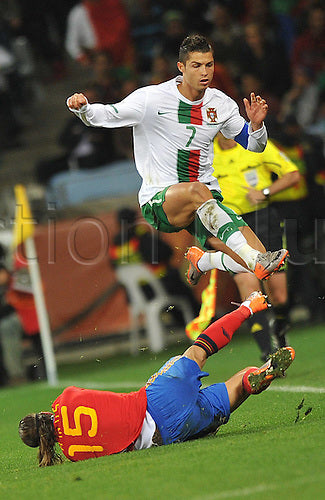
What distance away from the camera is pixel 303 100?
13.4 m

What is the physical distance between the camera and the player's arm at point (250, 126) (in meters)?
6.55

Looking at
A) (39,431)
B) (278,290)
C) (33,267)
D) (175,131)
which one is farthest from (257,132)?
(33,267)

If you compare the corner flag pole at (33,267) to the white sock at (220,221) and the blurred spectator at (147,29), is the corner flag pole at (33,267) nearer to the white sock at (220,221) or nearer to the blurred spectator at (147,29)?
the white sock at (220,221)

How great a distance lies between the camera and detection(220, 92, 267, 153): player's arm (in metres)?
6.55

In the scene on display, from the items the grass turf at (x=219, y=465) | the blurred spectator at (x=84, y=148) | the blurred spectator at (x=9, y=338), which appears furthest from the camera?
the blurred spectator at (x=84, y=148)

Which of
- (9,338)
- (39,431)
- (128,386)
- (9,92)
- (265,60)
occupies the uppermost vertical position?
(265,60)

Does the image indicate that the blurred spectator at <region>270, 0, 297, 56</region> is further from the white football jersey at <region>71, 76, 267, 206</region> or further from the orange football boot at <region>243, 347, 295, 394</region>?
the orange football boot at <region>243, 347, 295, 394</region>

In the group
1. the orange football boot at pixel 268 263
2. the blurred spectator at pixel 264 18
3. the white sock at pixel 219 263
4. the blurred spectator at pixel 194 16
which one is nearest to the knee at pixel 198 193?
the orange football boot at pixel 268 263

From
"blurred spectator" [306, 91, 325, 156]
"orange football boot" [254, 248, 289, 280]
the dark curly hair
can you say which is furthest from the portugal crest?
"blurred spectator" [306, 91, 325, 156]

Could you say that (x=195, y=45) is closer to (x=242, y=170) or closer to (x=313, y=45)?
(x=242, y=170)

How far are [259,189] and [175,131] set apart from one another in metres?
1.82

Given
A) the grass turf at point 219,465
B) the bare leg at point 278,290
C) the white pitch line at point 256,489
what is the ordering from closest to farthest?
the white pitch line at point 256,489, the grass turf at point 219,465, the bare leg at point 278,290

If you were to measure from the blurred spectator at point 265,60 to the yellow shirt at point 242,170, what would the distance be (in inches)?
206

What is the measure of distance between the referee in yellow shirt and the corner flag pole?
2.73 metres
